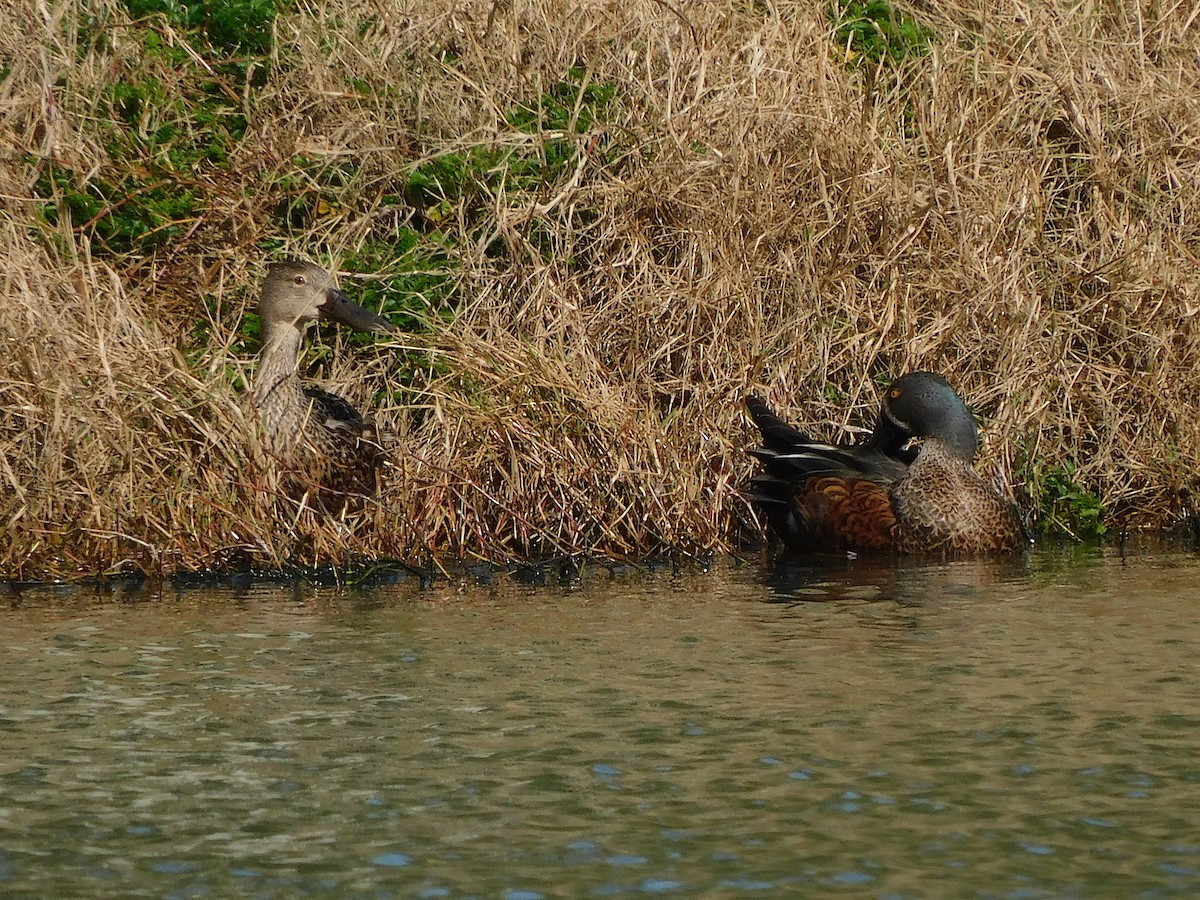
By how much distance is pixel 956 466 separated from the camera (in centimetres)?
848

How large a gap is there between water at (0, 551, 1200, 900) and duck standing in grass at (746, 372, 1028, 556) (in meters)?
1.02

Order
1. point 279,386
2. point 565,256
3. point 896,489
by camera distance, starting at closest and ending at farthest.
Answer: point 279,386
point 896,489
point 565,256

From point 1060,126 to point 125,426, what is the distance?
17.3 feet

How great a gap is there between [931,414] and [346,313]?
257 cm

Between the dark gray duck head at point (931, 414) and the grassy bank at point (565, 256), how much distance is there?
446 mm

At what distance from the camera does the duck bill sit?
27.9ft

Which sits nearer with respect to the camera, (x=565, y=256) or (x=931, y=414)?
(x=931, y=414)

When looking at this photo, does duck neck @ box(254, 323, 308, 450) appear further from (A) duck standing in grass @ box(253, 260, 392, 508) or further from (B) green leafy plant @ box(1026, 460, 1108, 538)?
(B) green leafy plant @ box(1026, 460, 1108, 538)

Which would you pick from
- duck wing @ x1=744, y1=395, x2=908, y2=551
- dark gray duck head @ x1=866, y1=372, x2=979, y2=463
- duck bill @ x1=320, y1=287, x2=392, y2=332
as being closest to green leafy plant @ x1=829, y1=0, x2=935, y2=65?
dark gray duck head @ x1=866, y1=372, x2=979, y2=463

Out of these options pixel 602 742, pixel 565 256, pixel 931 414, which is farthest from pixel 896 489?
pixel 602 742

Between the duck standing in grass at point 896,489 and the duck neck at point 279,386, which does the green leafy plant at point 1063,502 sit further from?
the duck neck at point 279,386

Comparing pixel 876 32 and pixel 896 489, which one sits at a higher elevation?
pixel 876 32

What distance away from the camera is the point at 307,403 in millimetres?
8156

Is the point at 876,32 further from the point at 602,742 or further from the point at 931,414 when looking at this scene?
the point at 602,742
